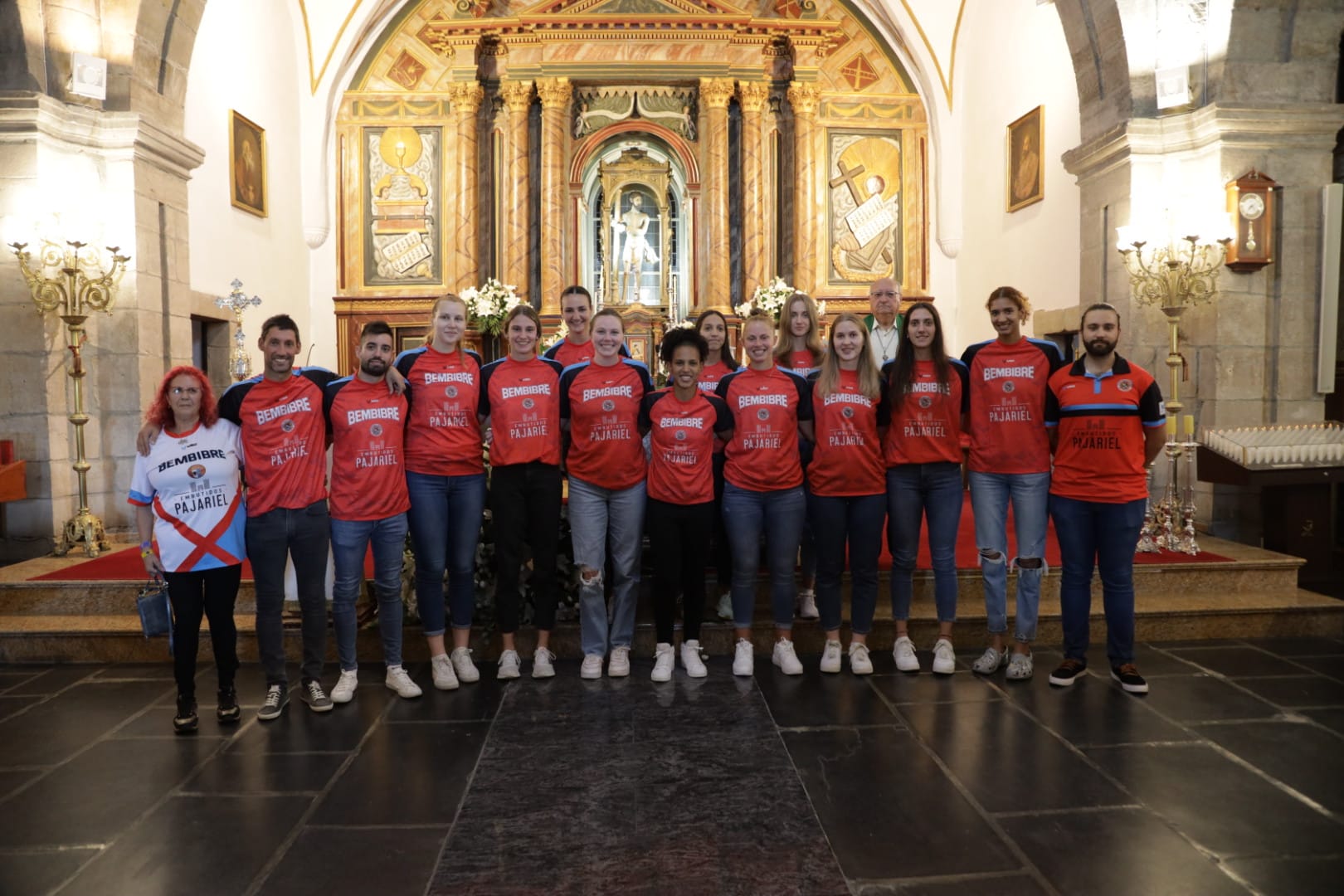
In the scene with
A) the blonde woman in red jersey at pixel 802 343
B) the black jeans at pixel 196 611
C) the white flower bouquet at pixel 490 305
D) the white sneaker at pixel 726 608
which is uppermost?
the white flower bouquet at pixel 490 305

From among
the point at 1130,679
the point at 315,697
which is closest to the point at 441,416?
the point at 315,697

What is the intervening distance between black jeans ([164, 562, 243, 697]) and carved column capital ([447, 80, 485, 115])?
9.73 meters

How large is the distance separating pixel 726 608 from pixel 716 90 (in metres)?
9.15

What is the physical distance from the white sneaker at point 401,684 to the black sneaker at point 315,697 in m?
0.27

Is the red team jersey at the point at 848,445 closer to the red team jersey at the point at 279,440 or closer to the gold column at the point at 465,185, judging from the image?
the red team jersey at the point at 279,440

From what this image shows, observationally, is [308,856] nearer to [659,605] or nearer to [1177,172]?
[659,605]

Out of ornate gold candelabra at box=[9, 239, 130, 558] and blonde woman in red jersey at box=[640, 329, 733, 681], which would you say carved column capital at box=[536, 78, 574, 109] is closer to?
ornate gold candelabra at box=[9, 239, 130, 558]

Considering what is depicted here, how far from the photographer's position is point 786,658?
4.14 metres

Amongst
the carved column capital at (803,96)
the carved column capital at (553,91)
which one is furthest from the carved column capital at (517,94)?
the carved column capital at (803,96)

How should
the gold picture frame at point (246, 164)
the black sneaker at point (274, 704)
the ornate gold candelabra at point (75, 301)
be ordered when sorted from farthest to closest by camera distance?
the gold picture frame at point (246, 164) < the ornate gold candelabra at point (75, 301) < the black sneaker at point (274, 704)

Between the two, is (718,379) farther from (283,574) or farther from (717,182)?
(717,182)

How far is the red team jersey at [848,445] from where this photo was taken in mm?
3969

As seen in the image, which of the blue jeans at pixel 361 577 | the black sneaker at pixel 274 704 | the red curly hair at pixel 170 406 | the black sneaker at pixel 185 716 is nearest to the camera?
the red curly hair at pixel 170 406

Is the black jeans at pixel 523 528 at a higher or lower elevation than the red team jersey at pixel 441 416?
lower
